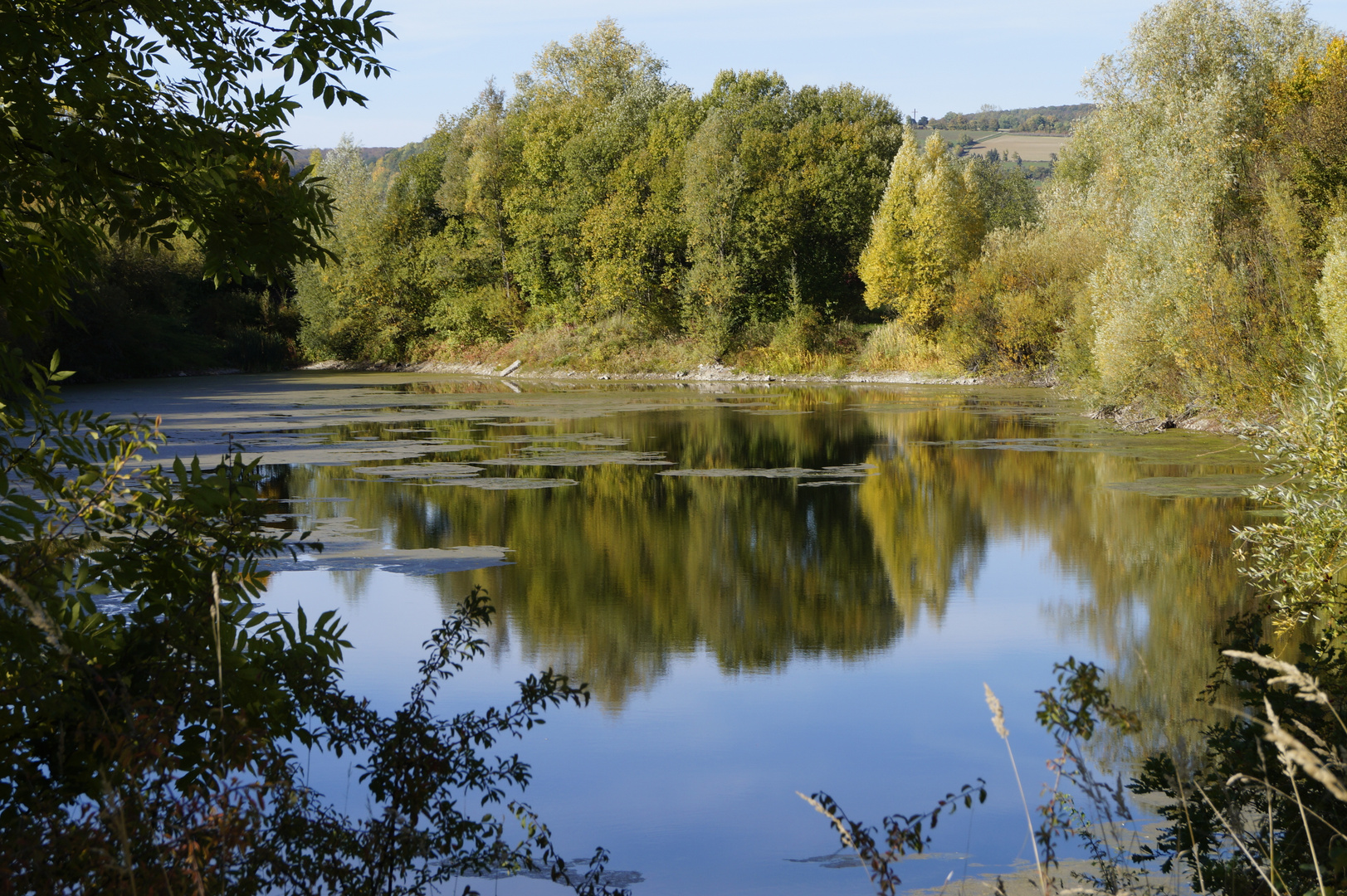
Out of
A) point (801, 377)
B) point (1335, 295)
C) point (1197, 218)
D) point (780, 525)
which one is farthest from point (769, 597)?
point (801, 377)

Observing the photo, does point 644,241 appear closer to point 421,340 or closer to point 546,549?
point 421,340

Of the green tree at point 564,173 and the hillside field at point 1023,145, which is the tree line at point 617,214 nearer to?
the green tree at point 564,173

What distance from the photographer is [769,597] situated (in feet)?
36.0

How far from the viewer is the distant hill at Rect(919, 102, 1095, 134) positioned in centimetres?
13138

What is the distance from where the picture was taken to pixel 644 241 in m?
45.5

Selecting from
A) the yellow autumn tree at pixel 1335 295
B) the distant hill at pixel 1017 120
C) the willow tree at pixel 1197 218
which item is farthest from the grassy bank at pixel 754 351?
the distant hill at pixel 1017 120

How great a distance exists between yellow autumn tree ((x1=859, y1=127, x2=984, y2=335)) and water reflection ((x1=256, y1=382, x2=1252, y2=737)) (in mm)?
14743

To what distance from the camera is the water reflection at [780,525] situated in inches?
379

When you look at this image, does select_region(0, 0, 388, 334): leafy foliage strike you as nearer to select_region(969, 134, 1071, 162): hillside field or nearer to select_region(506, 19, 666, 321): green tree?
select_region(506, 19, 666, 321): green tree

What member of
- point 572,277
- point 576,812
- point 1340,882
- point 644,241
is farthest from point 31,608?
point 572,277

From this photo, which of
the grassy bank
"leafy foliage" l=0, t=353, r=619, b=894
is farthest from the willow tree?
"leafy foliage" l=0, t=353, r=619, b=894

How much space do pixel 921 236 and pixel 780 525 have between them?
27.6 m

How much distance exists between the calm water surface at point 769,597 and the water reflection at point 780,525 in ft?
0.20

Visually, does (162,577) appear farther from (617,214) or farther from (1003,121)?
(1003,121)
